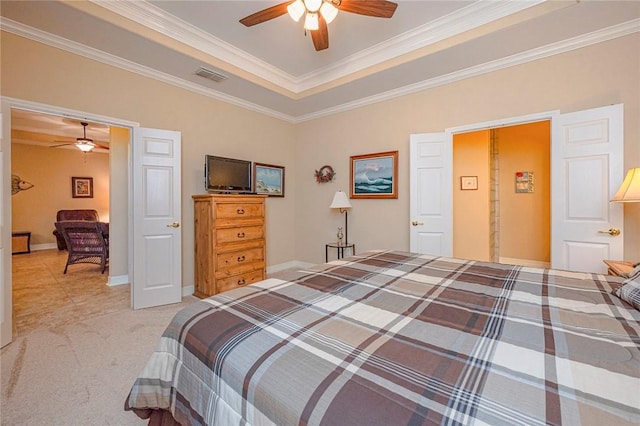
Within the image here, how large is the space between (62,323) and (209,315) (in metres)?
2.70

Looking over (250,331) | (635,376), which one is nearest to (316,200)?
(250,331)

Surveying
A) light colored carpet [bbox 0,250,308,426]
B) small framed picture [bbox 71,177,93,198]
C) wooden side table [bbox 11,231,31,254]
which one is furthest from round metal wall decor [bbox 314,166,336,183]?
wooden side table [bbox 11,231,31,254]

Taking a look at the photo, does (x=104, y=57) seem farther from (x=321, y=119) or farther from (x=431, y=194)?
(x=431, y=194)

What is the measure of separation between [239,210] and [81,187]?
265 inches

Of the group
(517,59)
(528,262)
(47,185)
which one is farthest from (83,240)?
(528,262)

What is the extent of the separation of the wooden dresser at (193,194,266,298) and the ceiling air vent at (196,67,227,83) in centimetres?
149

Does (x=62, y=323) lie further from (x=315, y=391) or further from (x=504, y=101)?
(x=504, y=101)

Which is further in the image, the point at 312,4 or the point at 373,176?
the point at 373,176

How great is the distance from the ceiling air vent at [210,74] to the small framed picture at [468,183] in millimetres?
4237

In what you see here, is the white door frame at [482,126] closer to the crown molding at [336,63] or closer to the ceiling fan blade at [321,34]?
the crown molding at [336,63]

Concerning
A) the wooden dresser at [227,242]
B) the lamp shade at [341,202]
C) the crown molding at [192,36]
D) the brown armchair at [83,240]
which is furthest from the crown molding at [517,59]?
the brown armchair at [83,240]

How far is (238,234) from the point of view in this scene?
3.52 meters

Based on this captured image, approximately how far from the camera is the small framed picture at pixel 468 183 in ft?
15.7

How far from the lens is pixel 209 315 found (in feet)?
3.57
